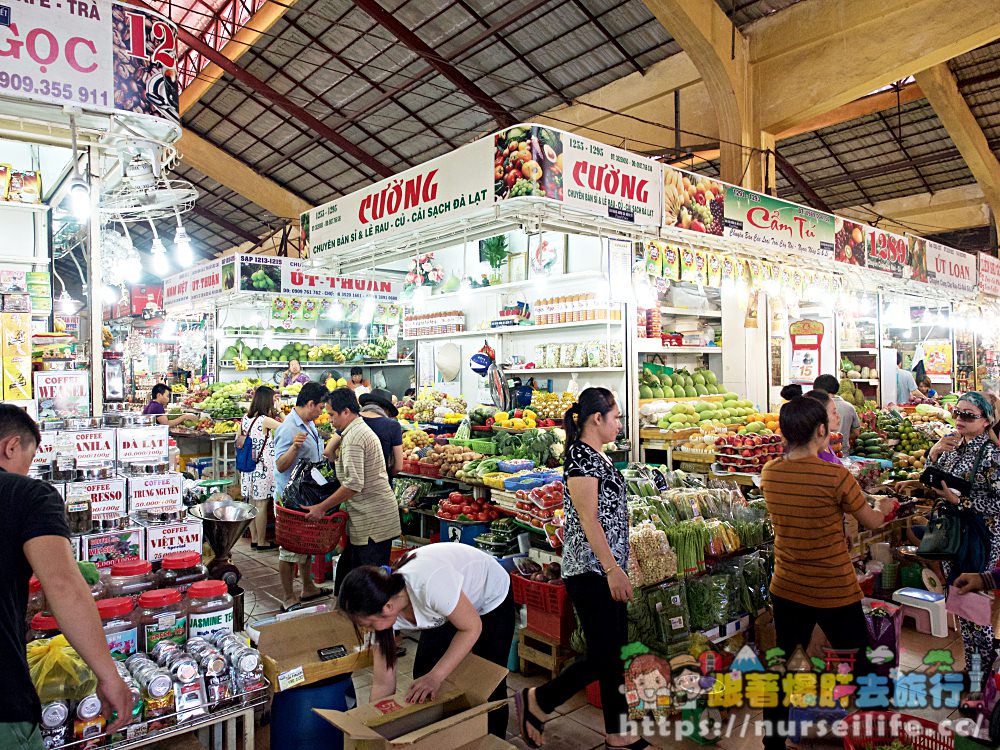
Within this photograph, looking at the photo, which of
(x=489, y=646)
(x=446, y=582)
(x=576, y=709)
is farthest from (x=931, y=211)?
(x=446, y=582)

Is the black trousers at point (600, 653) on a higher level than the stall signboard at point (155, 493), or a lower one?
lower

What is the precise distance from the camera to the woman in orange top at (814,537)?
2945 mm

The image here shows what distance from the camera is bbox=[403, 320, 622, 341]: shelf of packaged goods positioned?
7.35 metres

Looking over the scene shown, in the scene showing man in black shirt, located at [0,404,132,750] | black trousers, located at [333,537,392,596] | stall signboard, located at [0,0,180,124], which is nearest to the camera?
man in black shirt, located at [0,404,132,750]

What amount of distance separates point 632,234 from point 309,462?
3502mm

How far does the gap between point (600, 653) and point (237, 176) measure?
55.7 feet

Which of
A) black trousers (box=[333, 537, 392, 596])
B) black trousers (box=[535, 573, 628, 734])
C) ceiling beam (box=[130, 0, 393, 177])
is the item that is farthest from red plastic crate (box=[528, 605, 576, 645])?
ceiling beam (box=[130, 0, 393, 177])

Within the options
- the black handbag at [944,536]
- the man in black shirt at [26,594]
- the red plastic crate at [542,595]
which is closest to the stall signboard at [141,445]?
the man in black shirt at [26,594]

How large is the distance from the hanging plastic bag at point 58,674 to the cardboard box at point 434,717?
787mm

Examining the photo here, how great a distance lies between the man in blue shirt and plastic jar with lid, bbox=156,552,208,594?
7.55ft

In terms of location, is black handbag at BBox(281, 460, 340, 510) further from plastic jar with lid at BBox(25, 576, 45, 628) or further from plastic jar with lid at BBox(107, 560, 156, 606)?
plastic jar with lid at BBox(25, 576, 45, 628)

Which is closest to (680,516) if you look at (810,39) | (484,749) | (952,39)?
(484,749)

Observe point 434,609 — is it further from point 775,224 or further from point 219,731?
point 775,224

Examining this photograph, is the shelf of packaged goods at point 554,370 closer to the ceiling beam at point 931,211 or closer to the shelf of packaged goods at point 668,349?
the shelf of packaged goods at point 668,349
